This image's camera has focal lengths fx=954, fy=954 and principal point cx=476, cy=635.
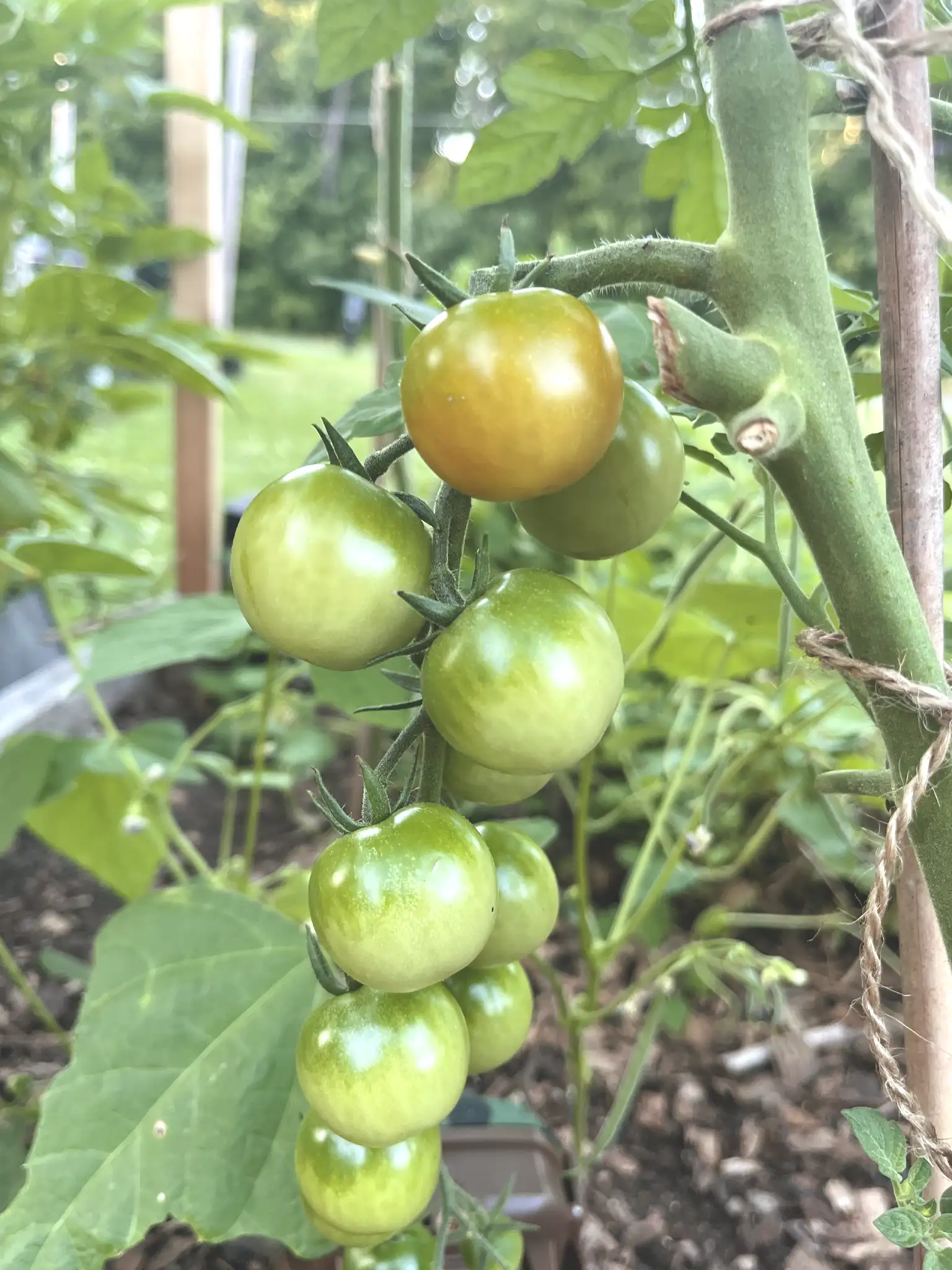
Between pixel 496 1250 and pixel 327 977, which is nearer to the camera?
pixel 327 977

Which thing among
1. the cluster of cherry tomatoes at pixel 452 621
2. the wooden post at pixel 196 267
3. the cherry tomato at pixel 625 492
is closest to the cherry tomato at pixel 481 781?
the cluster of cherry tomatoes at pixel 452 621

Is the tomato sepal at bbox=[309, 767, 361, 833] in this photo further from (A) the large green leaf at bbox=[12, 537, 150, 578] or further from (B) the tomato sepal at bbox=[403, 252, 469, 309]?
(A) the large green leaf at bbox=[12, 537, 150, 578]

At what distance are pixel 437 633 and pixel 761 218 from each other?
19 cm

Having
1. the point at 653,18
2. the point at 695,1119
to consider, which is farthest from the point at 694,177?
the point at 695,1119

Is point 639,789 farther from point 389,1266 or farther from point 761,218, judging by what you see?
point 761,218

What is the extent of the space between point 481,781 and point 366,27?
46 centimetres

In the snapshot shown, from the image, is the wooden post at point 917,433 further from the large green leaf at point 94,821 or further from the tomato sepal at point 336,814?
the large green leaf at point 94,821

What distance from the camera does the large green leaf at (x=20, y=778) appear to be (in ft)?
2.71

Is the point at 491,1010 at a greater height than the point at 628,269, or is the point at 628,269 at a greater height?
the point at 628,269

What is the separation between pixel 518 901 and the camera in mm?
464

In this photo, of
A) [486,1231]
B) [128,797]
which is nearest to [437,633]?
[486,1231]

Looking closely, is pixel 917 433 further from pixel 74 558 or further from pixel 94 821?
pixel 94 821

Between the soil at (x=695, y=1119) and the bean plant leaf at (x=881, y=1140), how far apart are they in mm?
474

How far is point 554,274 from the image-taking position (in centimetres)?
38
